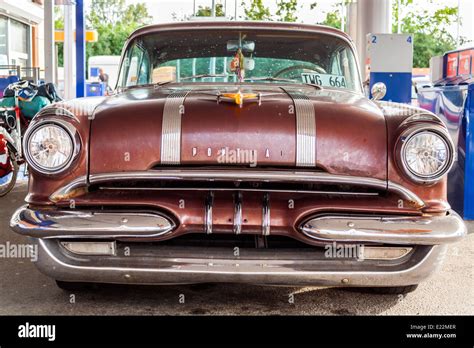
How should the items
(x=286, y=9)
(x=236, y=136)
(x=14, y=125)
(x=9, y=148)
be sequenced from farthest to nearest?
(x=286, y=9) → (x=14, y=125) → (x=9, y=148) → (x=236, y=136)

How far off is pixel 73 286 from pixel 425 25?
87.2 feet

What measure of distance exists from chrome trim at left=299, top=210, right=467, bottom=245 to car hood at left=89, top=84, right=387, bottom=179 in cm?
22

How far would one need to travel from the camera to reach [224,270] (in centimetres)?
264

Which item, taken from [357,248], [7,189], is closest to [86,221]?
[357,248]

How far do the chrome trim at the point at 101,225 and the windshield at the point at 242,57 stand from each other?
54.9 inches

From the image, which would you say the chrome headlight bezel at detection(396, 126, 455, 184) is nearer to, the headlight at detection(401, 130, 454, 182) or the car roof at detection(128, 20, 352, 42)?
the headlight at detection(401, 130, 454, 182)

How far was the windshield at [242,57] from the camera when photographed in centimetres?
389

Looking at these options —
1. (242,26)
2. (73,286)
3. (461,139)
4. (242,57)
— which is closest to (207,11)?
(461,139)

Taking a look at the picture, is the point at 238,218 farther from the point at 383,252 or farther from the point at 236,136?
the point at 383,252

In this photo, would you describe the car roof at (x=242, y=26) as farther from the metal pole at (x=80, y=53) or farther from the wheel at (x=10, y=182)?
the metal pole at (x=80, y=53)

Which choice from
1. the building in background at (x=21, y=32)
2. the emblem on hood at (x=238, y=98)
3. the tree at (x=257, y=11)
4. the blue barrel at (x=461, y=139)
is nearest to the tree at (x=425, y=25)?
the tree at (x=257, y=11)

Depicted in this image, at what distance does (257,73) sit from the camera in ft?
12.7
